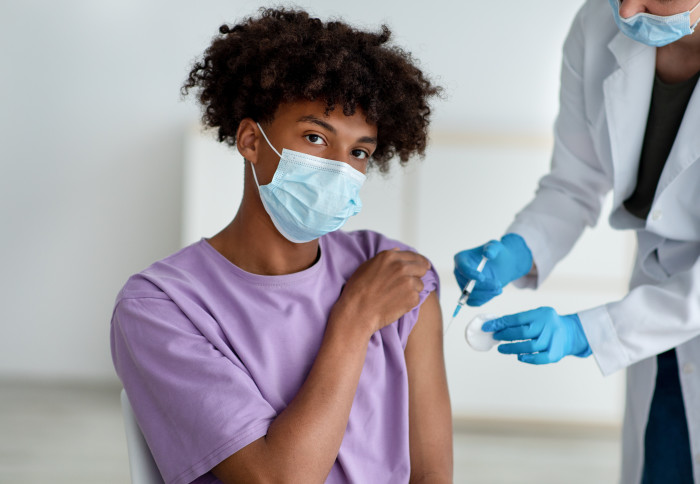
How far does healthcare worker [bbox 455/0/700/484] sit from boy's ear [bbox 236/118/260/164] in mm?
540

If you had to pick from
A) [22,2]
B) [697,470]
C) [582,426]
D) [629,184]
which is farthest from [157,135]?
[697,470]

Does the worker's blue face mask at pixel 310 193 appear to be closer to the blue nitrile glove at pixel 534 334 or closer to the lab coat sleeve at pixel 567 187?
the blue nitrile glove at pixel 534 334

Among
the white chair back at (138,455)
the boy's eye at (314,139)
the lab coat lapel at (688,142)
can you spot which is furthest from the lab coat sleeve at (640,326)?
the white chair back at (138,455)

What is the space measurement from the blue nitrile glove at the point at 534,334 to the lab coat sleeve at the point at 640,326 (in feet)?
0.27

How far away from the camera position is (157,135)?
388 cm

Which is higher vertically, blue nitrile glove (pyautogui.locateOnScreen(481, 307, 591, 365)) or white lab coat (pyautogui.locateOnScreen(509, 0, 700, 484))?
white lab coat (pyautogui.locateOnScreen(509, 0, 700, 484))

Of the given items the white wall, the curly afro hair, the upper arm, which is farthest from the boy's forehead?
the white wall

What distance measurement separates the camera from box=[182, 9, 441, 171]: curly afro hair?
1400 millimetres

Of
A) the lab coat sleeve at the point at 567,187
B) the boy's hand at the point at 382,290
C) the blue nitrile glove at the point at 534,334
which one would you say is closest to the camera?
the boy's hand at the point at 382,290

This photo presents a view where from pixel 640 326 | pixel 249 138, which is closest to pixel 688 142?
pixel 640 326

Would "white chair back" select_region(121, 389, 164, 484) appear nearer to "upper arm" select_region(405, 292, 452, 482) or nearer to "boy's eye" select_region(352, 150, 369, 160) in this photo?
"upper arm" select_region(405, 292, 452, 482)

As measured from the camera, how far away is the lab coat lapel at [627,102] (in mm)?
1622

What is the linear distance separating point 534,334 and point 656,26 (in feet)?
2.07

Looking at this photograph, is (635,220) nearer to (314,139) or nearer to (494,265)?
(494,265)
